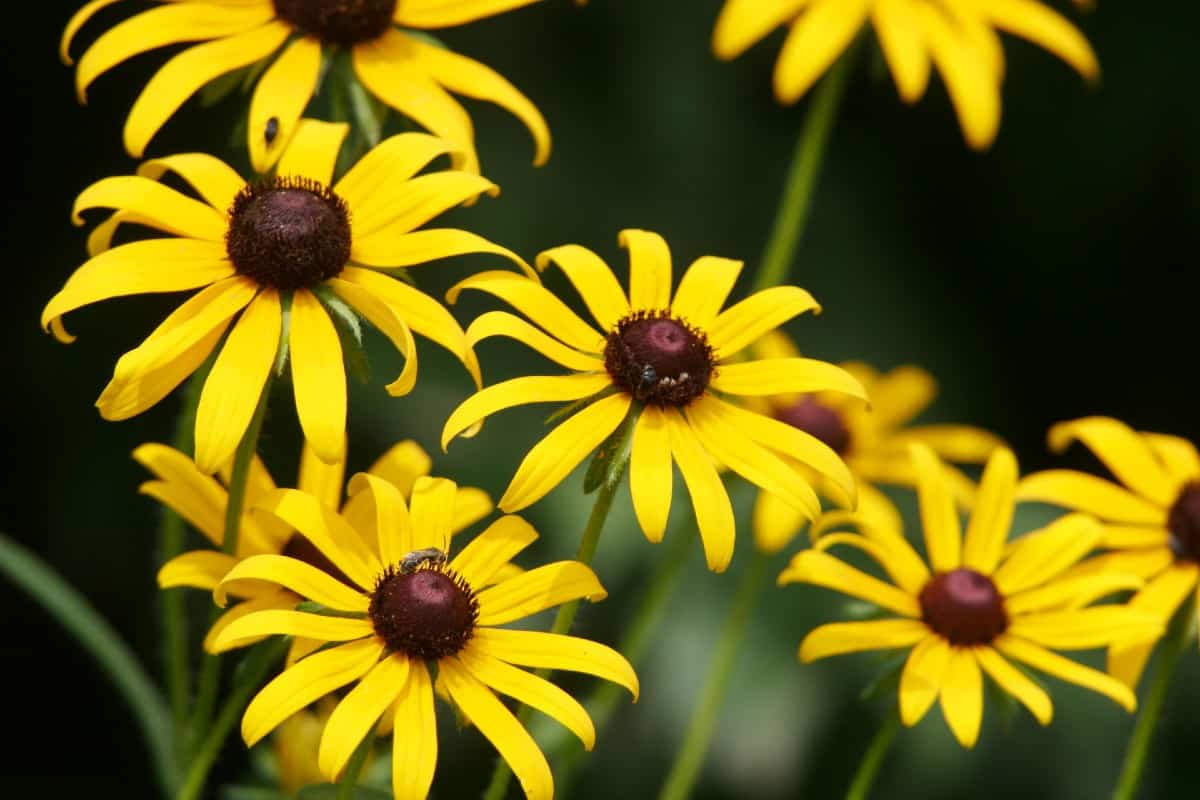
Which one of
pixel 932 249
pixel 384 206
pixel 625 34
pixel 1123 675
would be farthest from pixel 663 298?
pixel 932 249

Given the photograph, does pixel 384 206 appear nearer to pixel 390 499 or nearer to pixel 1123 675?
pixel 390 499

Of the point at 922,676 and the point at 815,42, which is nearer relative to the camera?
the point at 922,676

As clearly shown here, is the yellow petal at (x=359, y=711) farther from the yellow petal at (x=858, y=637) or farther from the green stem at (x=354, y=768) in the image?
the yellow petal at (x=858, y=637)

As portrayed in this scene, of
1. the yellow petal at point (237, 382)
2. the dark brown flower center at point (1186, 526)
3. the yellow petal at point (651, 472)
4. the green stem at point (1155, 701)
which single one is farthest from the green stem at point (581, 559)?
the dark brown flower center at point (1186, 526)

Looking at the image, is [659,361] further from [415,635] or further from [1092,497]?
[1092,497]

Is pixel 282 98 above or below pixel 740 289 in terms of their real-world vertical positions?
below

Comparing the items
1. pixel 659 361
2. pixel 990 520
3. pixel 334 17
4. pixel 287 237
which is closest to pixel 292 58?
pixel 334 17

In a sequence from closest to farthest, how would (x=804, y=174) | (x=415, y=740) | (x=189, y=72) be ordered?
(x=415, y=740) < (x=189, y=72) < (x=804, y=174)
